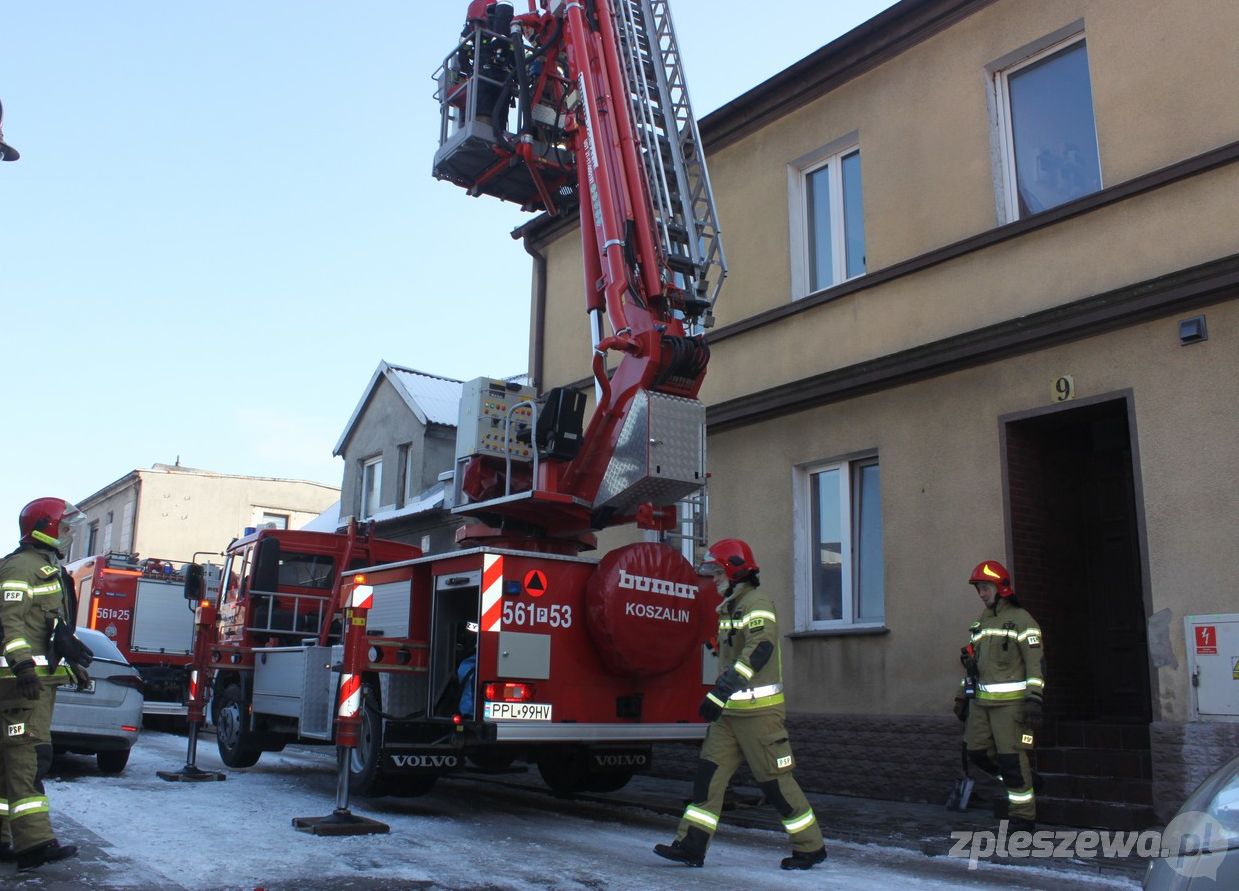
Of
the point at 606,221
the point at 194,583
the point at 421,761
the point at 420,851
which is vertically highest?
the point at 606,221

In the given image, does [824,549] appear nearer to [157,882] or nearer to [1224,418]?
[1224,418]

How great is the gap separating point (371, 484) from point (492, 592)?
18.1 m

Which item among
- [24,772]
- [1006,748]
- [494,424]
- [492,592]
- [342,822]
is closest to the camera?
[24,772]

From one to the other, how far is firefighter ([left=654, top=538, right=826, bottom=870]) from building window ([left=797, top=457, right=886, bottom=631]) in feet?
13.9

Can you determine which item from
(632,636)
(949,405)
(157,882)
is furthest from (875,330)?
(157,882)

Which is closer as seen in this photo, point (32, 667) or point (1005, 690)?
point (32, 667)

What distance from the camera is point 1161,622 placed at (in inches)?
334

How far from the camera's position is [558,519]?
9.23 meters

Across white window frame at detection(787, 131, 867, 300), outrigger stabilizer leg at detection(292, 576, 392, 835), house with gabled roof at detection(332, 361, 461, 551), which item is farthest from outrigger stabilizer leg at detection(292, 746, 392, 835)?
house with gabled roof at detection(332, 361, 461, 551)

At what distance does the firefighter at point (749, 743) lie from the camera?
21.4 ft

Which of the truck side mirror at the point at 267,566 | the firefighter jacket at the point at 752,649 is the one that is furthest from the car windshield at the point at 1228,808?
the truck side mirror at the point at 267,566

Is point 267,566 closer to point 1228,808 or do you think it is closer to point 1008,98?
point 1008,98

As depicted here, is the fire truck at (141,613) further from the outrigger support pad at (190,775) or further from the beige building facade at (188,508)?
the beige building facade at (188,508)

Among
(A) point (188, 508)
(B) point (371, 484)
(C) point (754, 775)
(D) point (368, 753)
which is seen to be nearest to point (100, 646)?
(D) point (368, 753)
